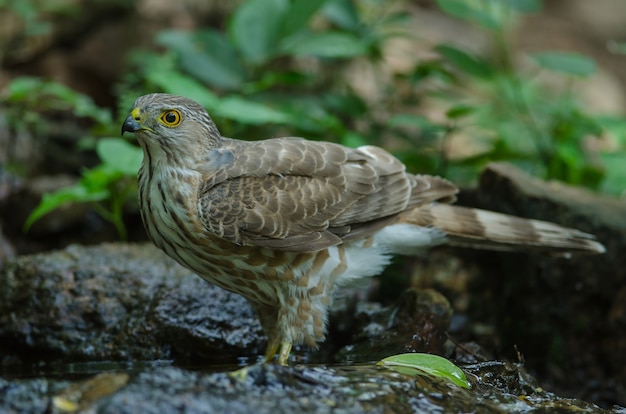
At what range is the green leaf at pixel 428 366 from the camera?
3691 mm

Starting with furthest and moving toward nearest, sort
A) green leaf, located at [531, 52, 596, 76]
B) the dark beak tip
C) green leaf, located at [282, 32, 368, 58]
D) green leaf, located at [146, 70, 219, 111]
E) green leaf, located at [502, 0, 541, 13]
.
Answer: green leaf, located at [282, 32, 368, 58], green leaf, located at [502, 0, 541, 13], green leaf, located at [531, 52, 596, 76], green leaf, located at [146, 70, 219, 111], the dark beak tip

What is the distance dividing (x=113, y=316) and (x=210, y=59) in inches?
130

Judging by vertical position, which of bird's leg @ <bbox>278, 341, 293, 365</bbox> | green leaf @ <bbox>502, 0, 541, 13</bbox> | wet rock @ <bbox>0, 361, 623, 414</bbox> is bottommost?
bird's leg @ <bbox>278, 341, 293, 365</bbox>

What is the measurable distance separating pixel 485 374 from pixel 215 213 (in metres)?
1.76

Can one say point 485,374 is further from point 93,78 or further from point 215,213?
point 93,78

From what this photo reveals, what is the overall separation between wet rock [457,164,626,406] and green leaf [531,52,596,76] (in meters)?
1.20

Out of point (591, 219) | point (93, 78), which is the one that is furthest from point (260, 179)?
point (93, 78)

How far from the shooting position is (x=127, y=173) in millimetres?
5645

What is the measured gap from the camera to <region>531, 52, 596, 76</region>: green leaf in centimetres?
654

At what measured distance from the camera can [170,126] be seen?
4320 millimetres

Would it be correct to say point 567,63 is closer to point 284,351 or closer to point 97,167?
point 284,351

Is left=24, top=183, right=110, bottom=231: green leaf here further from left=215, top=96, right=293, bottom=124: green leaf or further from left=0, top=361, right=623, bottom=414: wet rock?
left=0, top=361, right=623, bottom=414: wet rock

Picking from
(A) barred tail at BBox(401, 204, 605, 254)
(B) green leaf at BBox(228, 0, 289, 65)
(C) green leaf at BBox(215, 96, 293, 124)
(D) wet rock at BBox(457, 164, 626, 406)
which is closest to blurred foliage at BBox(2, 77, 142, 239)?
(C) green leaf at BBox(215, 96, 293, 124)

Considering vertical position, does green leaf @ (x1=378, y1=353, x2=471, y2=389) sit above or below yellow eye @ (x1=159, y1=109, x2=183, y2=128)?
below
